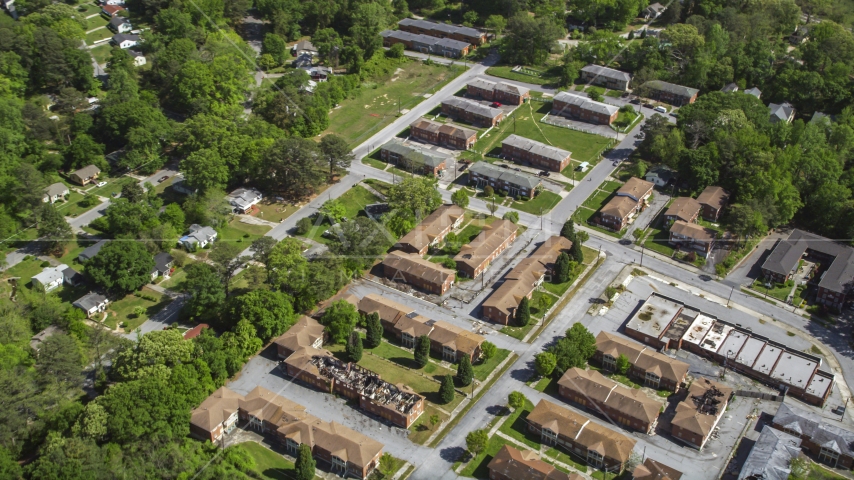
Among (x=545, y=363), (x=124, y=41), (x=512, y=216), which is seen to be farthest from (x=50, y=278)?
(x=124, y=41)

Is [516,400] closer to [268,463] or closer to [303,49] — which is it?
[268,463]

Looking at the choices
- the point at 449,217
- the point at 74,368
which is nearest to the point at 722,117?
the point at 449,217

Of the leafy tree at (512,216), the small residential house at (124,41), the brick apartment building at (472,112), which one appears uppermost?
the small residential house at (124,41)

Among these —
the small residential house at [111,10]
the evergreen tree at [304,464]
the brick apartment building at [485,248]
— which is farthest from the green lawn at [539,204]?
the small residential house at [111,10]

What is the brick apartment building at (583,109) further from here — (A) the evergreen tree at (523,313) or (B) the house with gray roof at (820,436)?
(B) the house with gray roof at (820,436)

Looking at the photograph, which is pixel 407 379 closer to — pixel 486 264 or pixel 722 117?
pixel 486 264

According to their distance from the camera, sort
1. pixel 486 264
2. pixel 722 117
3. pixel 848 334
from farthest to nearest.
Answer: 1. pixel 722 117
2. pixel 486 264
3. pixel 848 334

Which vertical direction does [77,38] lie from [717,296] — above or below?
above
